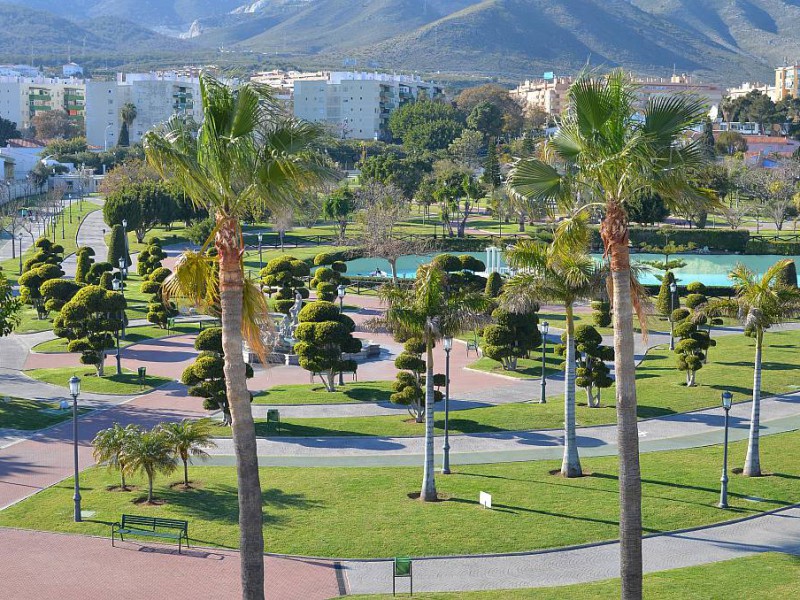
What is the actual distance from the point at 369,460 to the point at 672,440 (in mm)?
9432

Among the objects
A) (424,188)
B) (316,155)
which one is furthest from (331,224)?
(316,155)

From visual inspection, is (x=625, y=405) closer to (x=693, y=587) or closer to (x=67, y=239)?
(x=693, y=587)

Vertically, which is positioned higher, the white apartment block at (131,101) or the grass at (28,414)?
the white apartment block at (131,101)

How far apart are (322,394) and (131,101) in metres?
129

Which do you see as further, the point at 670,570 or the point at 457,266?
the point at 457,266

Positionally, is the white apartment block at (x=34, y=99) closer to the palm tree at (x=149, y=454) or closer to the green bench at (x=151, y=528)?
the palm tree at (x=149, y=454)

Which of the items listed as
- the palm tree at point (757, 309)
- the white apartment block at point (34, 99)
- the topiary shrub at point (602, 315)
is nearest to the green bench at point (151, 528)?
the palm tree at point (757, 309)

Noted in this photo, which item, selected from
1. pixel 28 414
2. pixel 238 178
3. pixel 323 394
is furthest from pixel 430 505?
pixel 28 414

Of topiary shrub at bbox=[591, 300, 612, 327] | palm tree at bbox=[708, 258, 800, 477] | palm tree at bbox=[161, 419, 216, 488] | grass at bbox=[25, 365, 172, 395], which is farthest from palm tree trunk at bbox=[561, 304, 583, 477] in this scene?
topiary shrub at bbox=[591, 300, 612, 327]

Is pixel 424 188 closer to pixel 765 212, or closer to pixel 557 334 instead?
pixel 765 212

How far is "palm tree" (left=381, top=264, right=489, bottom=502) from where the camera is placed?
26625 millimetres

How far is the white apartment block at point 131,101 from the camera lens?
158m

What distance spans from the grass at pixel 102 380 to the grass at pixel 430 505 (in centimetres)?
1056

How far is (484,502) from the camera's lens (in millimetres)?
26641
